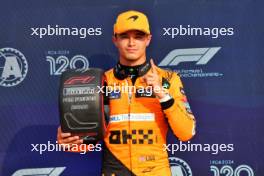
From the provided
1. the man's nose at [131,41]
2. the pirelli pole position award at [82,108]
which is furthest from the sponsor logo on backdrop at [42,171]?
the man's nose at [131,41]

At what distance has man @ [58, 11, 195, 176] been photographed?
2.12 metres

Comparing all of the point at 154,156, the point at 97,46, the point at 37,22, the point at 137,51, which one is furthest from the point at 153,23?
the point at 154,156

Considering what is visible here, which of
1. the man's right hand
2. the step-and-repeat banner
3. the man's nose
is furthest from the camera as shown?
the step-and-repeat banner

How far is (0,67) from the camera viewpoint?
107 inches

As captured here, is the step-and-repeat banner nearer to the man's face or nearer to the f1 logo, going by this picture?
the f1 logo

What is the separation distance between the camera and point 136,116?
2148 mm

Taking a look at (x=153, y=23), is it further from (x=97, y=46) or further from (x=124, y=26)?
(x=124, y=26)

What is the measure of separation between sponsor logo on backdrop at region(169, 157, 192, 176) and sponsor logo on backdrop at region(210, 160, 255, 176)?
16 centimetres

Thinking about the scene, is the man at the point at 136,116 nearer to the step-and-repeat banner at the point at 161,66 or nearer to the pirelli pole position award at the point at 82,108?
the pirelli pole position award at the point at 82,108

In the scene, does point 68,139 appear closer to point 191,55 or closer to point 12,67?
point 12,67

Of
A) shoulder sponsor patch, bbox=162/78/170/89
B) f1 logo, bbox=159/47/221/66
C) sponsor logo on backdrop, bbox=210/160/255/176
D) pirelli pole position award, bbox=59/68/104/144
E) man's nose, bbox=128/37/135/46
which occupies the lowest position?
sponsor logo on backdrop, bbox=210/160/255/176
